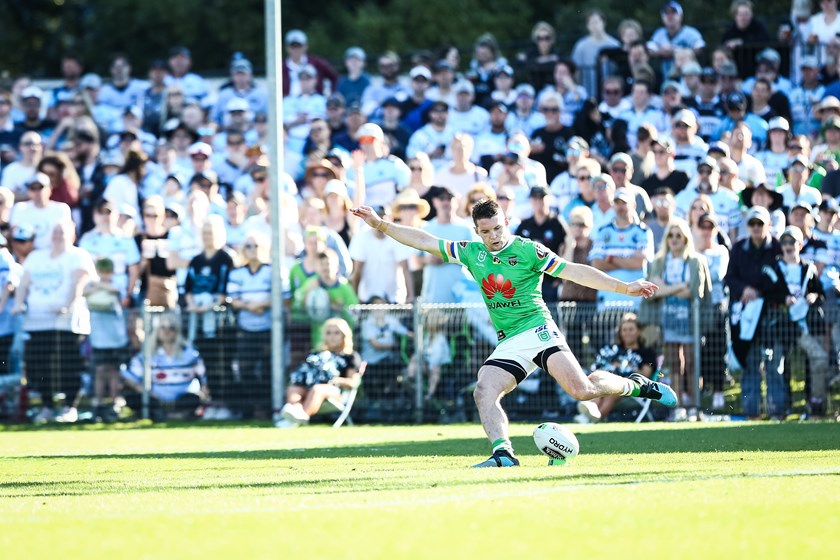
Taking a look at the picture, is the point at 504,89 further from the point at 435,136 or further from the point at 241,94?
the point at 241,94

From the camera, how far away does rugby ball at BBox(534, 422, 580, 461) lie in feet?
36.1

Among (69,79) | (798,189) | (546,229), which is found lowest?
(546,229)

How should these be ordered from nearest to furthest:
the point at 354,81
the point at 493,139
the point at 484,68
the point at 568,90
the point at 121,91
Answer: the point at 493,139 → the point at 568,90 → the point at 484,68 → the point at 354,81 → the point at 121,91

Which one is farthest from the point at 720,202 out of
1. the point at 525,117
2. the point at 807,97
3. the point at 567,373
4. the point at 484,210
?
the point at 484,210

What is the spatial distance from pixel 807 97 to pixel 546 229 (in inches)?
232

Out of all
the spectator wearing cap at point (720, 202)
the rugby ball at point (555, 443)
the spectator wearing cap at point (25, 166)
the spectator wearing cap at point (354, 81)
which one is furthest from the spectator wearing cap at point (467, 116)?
the rugby ball at point (555, 443)

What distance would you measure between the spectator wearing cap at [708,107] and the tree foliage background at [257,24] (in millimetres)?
6450

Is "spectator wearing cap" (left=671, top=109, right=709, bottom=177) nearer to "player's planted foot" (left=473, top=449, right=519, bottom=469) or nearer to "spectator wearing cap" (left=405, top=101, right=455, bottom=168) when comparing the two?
"spectator wearing cap" (left=405, top=101, right=455, bottom=168)

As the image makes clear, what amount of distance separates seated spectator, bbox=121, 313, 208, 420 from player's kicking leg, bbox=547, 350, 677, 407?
704 centimetres

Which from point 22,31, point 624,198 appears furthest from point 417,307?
point 22,31

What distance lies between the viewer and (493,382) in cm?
1125

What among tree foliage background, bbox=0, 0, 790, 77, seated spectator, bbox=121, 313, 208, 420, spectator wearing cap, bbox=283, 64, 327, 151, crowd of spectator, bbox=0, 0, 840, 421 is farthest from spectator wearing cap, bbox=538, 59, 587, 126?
seated spectator, bbox=121, 313, 208, 420

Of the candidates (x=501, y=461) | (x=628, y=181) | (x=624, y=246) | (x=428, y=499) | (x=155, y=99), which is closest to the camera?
(x=428, y=499)

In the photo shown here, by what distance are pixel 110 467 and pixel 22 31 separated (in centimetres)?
2696
